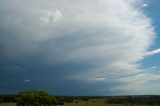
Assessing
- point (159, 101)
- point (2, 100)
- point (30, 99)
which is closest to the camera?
point (30, 99)

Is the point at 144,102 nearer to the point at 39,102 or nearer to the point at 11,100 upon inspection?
the point at 11,100

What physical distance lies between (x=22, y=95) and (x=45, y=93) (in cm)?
893

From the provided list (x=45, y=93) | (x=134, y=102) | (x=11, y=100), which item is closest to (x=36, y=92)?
(x=45, y=93)

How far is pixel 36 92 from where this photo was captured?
358 feet

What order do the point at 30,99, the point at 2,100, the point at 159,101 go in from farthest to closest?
Answer: the point at 159,101 → the point at 2,100 → the point at 30,99

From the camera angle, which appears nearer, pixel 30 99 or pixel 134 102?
pixel 30 99

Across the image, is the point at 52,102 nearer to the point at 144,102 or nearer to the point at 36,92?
the point at 36,92

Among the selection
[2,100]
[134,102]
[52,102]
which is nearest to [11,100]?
[2,100]

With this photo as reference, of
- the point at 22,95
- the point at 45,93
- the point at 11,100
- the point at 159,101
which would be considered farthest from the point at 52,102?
the point at 159,101

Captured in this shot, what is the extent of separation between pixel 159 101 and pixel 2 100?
100 meters

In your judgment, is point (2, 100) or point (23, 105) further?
point (2, 100)

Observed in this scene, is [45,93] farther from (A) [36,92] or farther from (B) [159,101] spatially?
(B) [159,101]

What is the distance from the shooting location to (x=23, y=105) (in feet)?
352

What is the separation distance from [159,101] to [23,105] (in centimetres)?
11080
